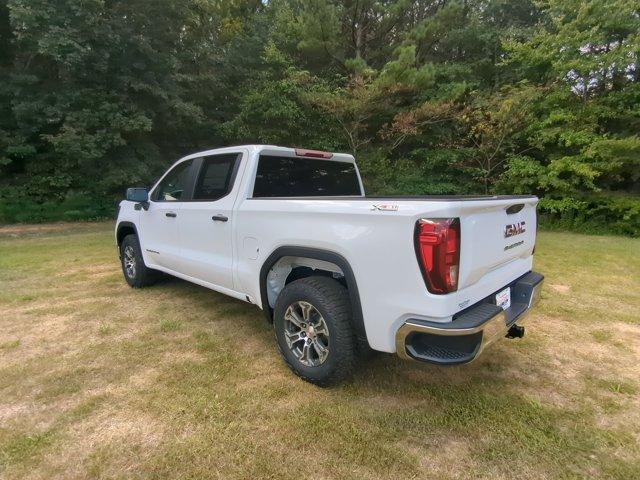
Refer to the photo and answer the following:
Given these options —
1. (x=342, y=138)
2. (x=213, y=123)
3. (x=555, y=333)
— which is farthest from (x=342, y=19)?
(x=555, y=333)

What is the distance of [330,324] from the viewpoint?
2.43 meters

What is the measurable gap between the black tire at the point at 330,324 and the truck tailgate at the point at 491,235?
0.78 m

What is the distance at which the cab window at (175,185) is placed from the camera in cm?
391

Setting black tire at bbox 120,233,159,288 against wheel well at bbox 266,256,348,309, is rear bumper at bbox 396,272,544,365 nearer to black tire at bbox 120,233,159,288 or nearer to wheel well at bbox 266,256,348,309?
wheel well at bbox 266,256,348,309

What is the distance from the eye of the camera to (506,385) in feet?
8.67

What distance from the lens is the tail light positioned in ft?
6.48

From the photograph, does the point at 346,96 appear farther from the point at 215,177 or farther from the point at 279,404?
the point at 279,404

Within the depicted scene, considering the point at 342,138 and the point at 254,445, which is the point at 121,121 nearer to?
the point at 342,138

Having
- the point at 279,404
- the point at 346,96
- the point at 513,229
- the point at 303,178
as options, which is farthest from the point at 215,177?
the point at 346,96

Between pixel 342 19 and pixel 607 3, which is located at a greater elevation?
pixel 342 19

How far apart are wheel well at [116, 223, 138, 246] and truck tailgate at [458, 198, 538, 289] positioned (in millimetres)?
4221

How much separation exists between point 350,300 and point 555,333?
2.37 meters

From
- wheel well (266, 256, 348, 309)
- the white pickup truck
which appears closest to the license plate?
the white pickup truck

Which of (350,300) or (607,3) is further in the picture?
(607,3)
